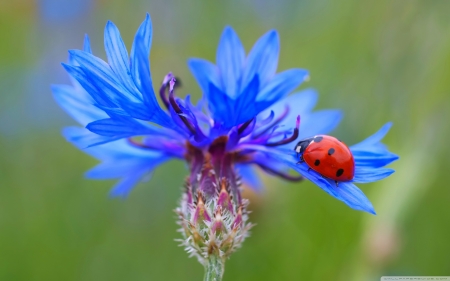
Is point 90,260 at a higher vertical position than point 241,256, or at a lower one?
lower

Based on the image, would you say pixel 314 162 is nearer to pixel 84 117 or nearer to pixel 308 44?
pixel 84 117

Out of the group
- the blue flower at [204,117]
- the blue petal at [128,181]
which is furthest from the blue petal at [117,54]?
the blue petal at [128,181]

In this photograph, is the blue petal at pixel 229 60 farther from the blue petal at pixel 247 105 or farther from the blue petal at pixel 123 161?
the blue petal at pixel 123 161

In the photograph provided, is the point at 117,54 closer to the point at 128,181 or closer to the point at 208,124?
the point at 208,124

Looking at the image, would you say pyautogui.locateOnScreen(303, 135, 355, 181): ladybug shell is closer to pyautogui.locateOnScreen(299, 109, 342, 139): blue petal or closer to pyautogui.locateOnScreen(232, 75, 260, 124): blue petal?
pyautogui.locateOnScreen(232, 75, 260, 124): blue petal

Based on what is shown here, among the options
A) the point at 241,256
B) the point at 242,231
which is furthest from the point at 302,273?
the point at 242,231

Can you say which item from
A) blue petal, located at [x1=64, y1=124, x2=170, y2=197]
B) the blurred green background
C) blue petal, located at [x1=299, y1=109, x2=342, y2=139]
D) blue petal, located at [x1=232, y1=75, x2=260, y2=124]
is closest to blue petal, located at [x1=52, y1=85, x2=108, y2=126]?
blue petal, located at [x1=64, y1=124, x2=170, y2=197]
